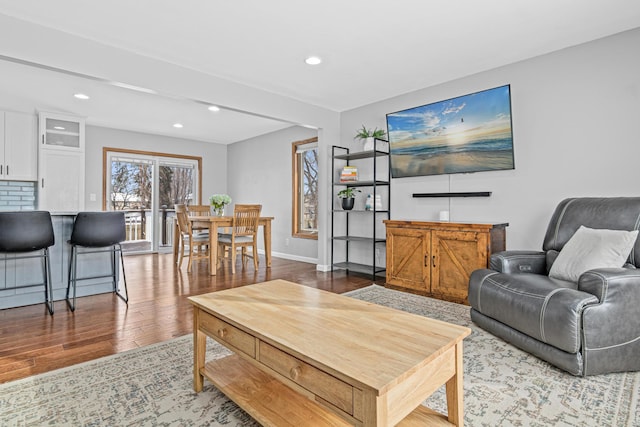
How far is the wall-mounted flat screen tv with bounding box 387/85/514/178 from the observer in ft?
11.4

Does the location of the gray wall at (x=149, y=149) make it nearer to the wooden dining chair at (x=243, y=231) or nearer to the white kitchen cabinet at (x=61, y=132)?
the white kitchen cabinet at (x=61, y=132)

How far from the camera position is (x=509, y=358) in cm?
216

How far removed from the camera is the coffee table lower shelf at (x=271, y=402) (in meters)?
1.35

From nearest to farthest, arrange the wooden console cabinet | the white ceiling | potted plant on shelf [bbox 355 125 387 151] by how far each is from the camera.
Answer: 1. the white ceiling
2. the wooden console cabinet
3. potted plant on shelf [bbox 355 125 387 151]

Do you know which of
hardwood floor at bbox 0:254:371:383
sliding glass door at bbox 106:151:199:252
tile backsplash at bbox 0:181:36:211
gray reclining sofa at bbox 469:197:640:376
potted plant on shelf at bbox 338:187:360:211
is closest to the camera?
gray reclining sofa at bbox 469:197:640:376

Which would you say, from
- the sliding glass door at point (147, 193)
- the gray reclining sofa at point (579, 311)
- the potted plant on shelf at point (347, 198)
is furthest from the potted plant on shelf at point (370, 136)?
the sliding glass door at point (147, 193)

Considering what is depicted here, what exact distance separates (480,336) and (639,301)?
0.95 metres

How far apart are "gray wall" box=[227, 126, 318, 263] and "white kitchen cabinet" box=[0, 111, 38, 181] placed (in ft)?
11.5

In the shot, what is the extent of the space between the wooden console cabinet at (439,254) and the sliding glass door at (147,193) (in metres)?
5.03

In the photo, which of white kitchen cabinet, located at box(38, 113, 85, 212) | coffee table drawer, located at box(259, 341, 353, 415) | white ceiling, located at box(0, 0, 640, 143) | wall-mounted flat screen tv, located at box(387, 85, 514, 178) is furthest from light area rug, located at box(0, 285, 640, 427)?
white kitchen cabinet, located at box(38, 113, 85, 212)

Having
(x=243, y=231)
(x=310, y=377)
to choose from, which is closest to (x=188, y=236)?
(x=243, y=231)

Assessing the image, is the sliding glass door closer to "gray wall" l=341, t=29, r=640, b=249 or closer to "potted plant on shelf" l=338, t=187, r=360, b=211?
"potted plant on shelf" l=338, t=187, r=360, b=211

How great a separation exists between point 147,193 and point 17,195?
2.02 meters

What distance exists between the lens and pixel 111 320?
2896 millimetres
